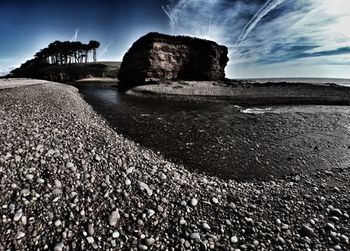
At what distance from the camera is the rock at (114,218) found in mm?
4652

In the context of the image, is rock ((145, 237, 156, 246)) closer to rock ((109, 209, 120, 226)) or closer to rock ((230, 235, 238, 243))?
rock ((109, 209, 120, 226))

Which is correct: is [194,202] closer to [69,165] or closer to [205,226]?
[205,226]

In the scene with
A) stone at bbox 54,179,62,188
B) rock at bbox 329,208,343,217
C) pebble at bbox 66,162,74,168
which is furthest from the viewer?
pebble at bbox 66,162,74,168

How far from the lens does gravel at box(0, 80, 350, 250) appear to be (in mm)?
4332

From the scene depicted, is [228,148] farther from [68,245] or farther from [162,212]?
[68,245]

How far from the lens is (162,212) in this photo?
5156mm

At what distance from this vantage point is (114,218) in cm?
475

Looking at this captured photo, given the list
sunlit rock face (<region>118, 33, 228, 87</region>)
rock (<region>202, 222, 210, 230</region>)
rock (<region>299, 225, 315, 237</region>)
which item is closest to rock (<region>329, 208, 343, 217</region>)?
rock (<region>299, 225, 315, 237</region>)

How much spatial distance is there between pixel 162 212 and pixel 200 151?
541 centimetres

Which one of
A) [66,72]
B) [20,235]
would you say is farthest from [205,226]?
[66,72]

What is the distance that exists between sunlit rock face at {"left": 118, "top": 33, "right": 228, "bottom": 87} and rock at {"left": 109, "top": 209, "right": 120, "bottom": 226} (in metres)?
41.0

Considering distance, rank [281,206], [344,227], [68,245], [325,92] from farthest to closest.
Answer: [325,92] < [281,206] < [344,227] < [68,245]

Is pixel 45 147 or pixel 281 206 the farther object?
pixel 45 147

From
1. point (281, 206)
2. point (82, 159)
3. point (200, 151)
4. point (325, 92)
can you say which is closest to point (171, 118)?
point (200, 151)
